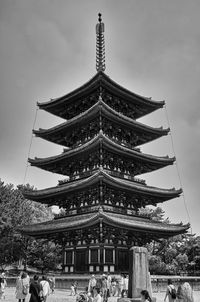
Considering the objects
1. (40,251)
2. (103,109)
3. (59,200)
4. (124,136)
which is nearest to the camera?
(103,109)

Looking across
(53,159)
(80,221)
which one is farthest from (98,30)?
(80,221)

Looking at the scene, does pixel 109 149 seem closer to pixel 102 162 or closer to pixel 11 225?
pixel 102 162

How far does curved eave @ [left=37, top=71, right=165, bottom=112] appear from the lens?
3938cm

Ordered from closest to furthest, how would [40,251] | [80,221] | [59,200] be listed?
[80,221]
[59,200]
[40,251]

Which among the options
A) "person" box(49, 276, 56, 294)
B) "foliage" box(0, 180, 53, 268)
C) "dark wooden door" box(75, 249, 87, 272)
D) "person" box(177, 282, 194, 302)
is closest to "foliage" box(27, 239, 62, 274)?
"foliage" box(0, 180, 53, 268)

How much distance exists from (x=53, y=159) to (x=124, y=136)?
868 centimetres

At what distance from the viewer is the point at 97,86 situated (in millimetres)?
40031

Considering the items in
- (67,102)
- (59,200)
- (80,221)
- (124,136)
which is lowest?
(80,221)

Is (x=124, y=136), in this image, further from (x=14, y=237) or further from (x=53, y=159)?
(x=14, y=237)

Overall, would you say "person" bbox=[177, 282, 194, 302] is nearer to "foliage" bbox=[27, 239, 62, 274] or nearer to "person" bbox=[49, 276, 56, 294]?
"person" bbox=[49, 276, 56, 294]

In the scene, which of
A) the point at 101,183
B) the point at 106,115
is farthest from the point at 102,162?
the point at 106,115

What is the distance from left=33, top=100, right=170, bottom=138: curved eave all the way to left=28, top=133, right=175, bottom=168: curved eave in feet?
9.47

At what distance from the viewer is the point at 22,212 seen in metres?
48.8

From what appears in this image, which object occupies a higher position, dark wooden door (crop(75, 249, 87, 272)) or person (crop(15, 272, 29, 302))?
dark wooden door (crop(75, 249, 87, 272))
